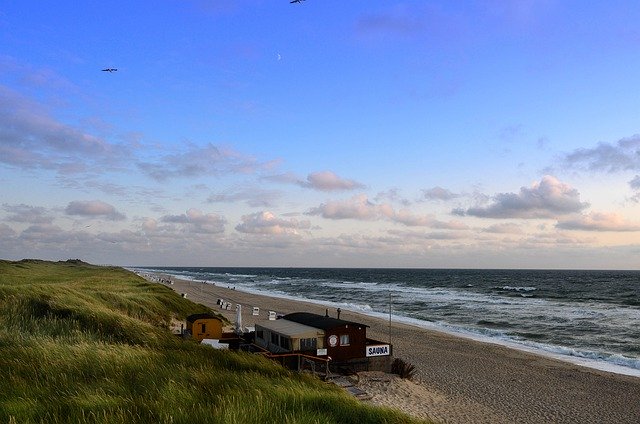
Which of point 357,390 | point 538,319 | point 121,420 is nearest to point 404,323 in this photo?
point 538,319

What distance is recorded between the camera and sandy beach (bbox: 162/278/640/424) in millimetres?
17938

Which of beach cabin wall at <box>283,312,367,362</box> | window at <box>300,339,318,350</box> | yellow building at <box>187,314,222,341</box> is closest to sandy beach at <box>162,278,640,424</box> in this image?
beach cabin wall at <box>283,312,367,362</box>

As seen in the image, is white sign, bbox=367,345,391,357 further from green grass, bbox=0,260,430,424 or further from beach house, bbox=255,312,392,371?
green grass, bbox=0,260,430,424

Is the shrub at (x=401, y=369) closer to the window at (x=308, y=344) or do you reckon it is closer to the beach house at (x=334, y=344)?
the beach house at (x=334, y=344)

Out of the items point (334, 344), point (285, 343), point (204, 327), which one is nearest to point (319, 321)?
point (334, 344)

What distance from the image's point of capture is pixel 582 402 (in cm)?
2011

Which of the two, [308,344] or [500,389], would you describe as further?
[500,389]

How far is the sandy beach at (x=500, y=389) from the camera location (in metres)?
17.9

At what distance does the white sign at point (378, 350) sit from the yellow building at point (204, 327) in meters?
7.21

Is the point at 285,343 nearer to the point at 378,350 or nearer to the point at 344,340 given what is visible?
the point at 344,340

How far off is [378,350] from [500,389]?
216 inches

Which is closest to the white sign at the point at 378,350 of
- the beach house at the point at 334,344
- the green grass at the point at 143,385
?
the beach house at the point at 334,344

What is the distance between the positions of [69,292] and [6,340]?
12.1m

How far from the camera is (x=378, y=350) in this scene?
71.3ft
